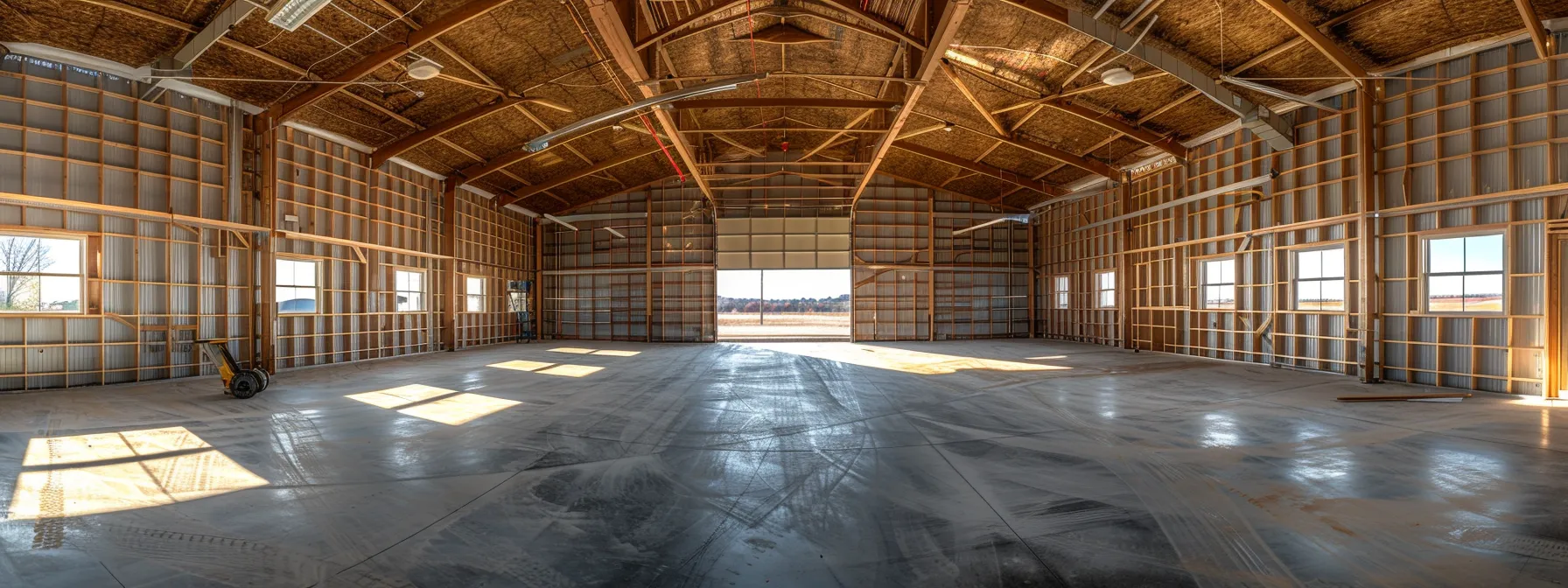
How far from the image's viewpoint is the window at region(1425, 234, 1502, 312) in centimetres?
1299

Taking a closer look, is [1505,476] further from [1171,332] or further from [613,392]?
[1171,332]

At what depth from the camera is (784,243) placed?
30125mm

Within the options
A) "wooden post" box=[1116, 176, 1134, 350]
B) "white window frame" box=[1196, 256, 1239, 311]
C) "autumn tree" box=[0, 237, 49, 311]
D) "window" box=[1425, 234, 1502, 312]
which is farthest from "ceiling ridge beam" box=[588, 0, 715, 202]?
"wooden post" box=[1116, 176, 1134, 350]

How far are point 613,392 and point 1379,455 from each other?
12.5 meters

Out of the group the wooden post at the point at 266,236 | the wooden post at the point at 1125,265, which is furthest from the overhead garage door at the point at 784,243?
the wooden post at the point at 266,236

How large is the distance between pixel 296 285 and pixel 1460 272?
98.7 ft

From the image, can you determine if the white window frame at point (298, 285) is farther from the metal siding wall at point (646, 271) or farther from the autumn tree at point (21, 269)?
the metal siding wall at point (646, 271)

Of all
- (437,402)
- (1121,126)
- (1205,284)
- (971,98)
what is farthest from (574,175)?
(1205,284)

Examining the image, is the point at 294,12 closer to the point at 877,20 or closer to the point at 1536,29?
the point at 877,20

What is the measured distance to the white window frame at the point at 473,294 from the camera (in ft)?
84.3

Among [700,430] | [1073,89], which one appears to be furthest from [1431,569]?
[1073,89]

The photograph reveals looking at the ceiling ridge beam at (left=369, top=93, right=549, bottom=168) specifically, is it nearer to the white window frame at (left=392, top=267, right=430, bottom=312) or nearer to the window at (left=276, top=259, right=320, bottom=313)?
the white window frame at (left=392, top=267, right=430, bottom=312)

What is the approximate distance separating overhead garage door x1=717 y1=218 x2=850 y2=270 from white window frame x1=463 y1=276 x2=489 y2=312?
10.9m

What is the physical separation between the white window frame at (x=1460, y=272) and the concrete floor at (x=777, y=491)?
2.64 metres
